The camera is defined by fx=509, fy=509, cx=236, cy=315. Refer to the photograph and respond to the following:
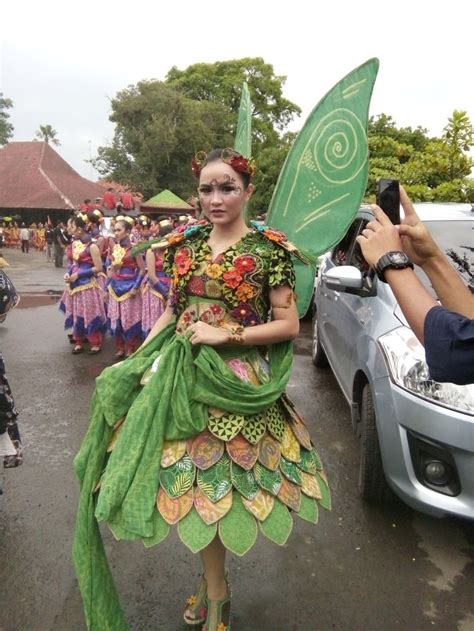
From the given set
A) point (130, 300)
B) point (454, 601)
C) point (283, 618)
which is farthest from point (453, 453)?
point (130, 300)

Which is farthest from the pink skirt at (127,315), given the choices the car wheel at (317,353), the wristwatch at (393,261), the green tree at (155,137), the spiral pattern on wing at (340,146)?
the green tree at (155,137)

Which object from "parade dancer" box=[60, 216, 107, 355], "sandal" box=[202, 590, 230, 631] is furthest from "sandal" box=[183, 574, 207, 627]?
"parade dancer" box=[60, 216, 107, 355]

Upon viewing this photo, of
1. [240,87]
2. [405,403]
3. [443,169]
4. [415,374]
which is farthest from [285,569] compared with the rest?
[240,87]

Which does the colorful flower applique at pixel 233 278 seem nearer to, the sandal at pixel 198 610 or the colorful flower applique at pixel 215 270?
the colorful flower applique at pixel 215 270

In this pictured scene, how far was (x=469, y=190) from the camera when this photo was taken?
6.81 metres

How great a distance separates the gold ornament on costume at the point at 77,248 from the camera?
688cm

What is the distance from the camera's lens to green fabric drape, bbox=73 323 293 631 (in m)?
1.79

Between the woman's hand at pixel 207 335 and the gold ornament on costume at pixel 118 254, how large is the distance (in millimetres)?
4771

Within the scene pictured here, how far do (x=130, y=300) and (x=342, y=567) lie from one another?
181 inches

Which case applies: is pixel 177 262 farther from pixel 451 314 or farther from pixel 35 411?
pixel 35 411

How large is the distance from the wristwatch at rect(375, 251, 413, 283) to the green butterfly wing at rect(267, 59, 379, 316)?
85 cm

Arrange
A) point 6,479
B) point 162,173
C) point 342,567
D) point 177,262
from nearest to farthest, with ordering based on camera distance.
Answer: point 177,262 → point 342,567 → point 6,479 → point 162,173

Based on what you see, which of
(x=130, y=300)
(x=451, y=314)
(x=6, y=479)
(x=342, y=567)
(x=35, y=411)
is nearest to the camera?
(x=451, y=314)

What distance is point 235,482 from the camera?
1.85 m
